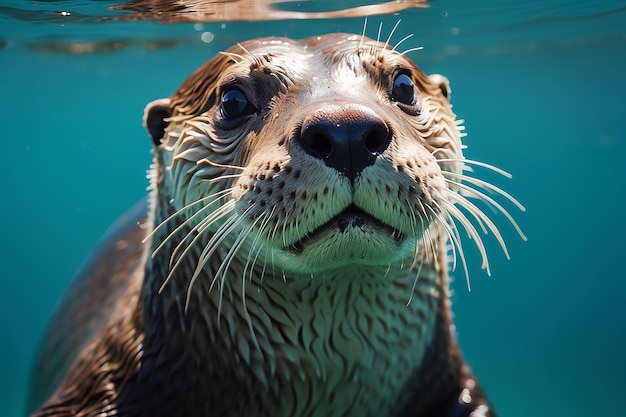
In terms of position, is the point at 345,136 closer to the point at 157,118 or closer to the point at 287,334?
the point at 287,334

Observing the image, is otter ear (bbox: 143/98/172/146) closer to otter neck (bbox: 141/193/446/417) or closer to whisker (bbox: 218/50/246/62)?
whisker (bbox: 218/50/246/62)

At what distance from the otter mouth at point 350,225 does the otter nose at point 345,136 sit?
13 cm

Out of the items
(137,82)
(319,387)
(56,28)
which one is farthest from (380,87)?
(137,82)

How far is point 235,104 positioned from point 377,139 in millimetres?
866

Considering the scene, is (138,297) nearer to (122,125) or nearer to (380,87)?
(380,87)

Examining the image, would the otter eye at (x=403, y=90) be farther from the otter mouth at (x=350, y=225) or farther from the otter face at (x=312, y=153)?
the otter mouth at (x=350, y=225)

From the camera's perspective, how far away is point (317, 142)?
208 centimetres

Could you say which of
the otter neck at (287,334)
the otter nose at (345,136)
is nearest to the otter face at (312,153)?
the otter nose at (345,136)

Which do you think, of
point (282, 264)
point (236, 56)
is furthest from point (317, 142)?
point (236, 56)

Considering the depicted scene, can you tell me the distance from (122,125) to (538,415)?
1007 inches

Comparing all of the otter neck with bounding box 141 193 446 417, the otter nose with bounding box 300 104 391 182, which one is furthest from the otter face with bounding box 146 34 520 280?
the otter neck with bounding box 141 193 446 417

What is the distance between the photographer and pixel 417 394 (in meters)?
3.06

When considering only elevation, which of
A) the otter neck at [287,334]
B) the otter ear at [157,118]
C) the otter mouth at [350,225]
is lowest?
the otter neck at [287,334]

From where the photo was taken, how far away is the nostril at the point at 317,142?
2043 millimetres
